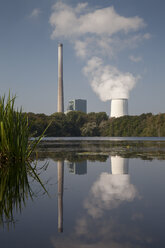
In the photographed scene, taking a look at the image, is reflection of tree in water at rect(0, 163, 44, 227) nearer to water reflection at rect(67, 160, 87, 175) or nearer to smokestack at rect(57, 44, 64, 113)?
water reflection at rect(67, 160, 87, 175)

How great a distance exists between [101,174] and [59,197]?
241cm

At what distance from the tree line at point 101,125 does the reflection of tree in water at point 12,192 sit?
55.2 metres

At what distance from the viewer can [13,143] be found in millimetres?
7348

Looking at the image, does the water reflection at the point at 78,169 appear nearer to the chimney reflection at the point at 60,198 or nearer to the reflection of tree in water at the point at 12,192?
the chimney reflection at the point at 60,198

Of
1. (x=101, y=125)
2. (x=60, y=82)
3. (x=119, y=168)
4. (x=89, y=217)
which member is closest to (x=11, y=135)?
(x=119, y=168)

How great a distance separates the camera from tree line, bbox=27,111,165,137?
206ft

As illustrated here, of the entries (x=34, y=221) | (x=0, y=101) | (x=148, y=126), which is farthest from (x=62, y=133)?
(x=34, y=221)

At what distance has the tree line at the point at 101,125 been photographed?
62938 millimetres

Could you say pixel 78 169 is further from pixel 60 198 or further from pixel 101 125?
pixel 101 125

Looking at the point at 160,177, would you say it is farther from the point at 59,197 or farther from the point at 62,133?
the point at 62,133

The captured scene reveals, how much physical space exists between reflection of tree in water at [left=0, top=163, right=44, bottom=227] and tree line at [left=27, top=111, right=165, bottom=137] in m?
55.2

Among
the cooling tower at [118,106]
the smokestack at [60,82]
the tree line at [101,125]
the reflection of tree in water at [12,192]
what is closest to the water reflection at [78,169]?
the reflection of tree in water at [12,192]

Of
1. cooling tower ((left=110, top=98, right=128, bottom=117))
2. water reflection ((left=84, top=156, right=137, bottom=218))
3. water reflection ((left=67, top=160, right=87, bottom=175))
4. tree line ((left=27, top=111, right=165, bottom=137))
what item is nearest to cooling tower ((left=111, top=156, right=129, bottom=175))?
water reflection ((left=84, top=156, right=137, bottom=218))

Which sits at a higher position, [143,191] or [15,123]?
[15,123]
